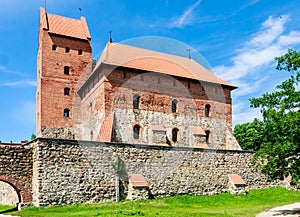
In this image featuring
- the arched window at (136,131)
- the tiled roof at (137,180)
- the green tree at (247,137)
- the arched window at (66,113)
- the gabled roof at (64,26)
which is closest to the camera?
the tiled roof at (137,180)

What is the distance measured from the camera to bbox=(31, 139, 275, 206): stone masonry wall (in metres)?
15.7

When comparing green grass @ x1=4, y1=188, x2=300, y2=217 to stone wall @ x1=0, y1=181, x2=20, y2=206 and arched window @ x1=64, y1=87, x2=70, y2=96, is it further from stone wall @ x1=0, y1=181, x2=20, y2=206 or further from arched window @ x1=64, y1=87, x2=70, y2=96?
arched window @ x1=64, y1=87, x2=70, y2=96

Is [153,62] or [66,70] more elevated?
[66,70]

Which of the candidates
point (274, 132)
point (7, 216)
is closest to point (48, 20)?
point (7, 216)

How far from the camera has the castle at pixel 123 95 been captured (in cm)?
2622

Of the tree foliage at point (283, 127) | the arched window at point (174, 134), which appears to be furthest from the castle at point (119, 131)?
the tree foliage at point (283, 127)

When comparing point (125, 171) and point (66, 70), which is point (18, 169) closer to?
point (125, 171)

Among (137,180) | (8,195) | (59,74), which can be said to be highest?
(59,74)

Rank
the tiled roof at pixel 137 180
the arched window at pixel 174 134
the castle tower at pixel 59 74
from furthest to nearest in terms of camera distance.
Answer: the castle tower at pixel 59 74
the arched window at pixel 174 134
the tiled roof at pixel 137 180

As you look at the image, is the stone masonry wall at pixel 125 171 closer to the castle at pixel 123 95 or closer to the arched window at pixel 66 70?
the castle at pixel 123 95

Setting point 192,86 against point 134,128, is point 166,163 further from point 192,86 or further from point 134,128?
point 192,86

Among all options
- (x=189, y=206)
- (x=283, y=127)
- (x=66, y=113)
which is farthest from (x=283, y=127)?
(x=66, y=113)

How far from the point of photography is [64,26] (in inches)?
1342

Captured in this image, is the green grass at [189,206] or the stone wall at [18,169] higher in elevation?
the stone wall at [18,169]
